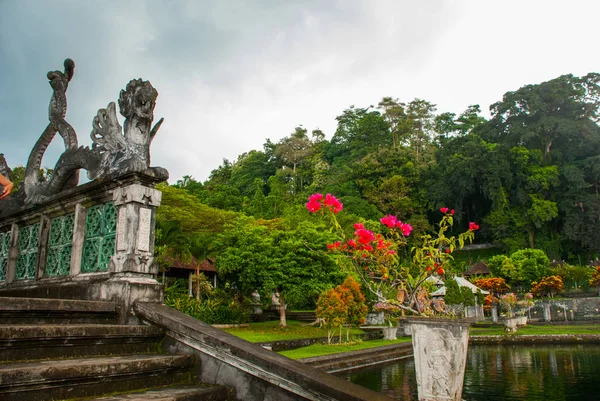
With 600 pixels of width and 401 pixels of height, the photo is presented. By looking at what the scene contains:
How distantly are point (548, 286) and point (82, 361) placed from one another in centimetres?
3348

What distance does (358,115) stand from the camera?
59.4m

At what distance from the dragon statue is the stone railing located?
0.13 metres

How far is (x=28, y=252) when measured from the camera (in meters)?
5.03

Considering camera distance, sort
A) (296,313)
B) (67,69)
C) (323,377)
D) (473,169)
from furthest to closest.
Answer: (473,169), (296,313), (67,69), (323,377)

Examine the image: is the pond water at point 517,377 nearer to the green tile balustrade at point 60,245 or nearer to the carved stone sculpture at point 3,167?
the green tile balustrade at point 60,245

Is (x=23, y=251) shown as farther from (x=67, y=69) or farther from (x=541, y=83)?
(x=541, y=83)

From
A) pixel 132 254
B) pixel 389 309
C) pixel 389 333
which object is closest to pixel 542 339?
pixel 389 333

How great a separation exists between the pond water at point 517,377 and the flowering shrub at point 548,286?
61.5 ft

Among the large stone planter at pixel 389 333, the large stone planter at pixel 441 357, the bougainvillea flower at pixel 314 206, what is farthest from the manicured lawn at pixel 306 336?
the large stone planter at pixel 441 357

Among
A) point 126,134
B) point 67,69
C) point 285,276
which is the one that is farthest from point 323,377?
point 285,276

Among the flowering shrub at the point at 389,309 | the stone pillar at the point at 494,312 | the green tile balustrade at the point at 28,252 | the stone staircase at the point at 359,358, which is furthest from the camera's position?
the stone pillar at the point at 494,312

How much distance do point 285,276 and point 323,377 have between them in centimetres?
1442

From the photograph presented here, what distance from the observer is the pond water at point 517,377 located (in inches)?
255

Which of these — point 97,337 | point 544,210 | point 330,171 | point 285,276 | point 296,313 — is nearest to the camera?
point 97,337
